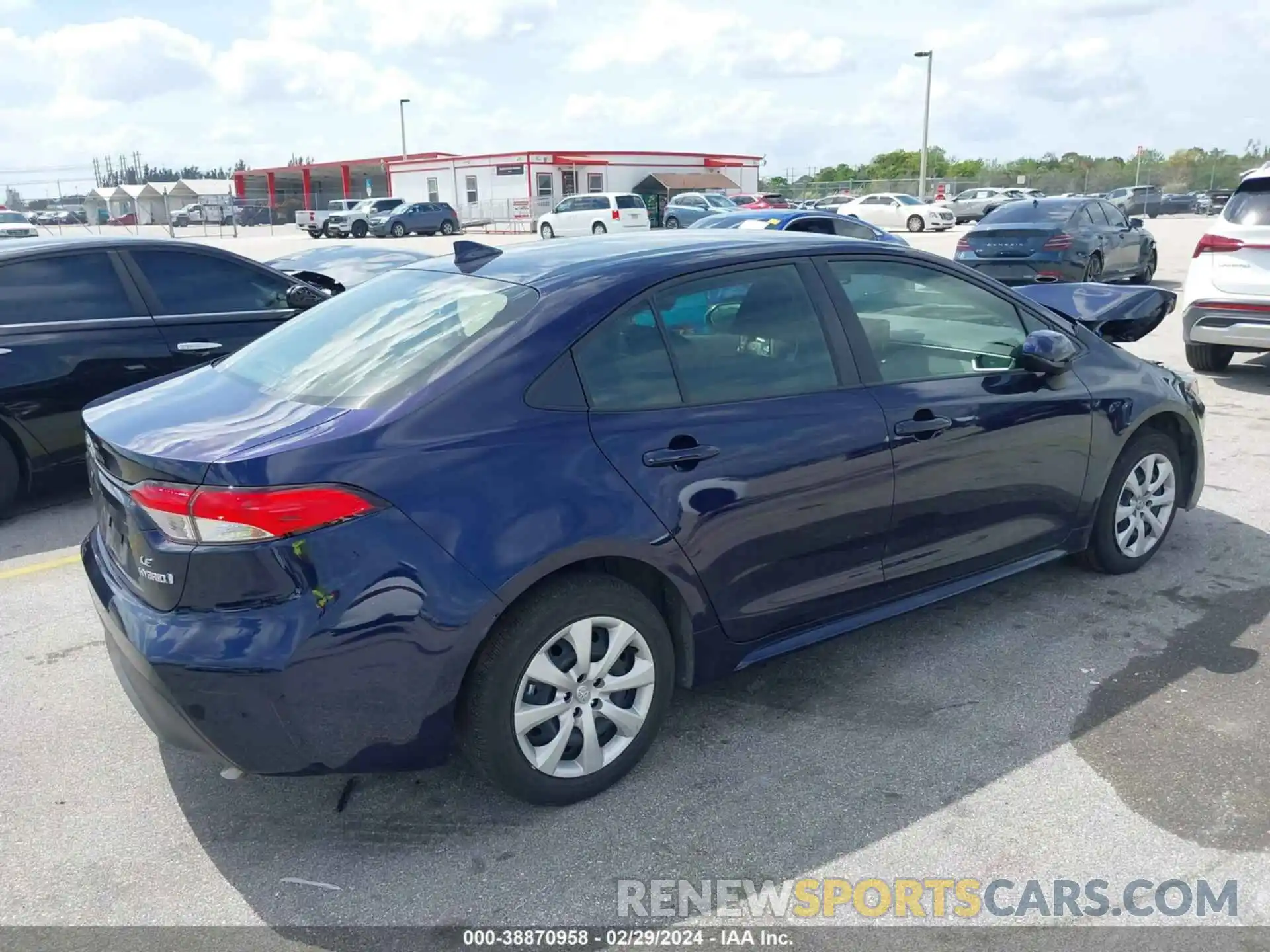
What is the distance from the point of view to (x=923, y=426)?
12.2 ft

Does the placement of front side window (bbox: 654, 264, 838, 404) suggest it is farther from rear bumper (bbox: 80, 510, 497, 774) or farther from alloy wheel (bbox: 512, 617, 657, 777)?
rear bumper (bbox: 80, 510, 497, 774)

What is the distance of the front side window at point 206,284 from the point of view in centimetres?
642

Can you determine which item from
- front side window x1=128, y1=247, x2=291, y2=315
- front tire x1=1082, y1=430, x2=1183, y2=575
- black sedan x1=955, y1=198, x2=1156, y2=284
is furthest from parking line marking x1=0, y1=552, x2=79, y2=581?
black sedan x1=955, y1=198, x2=1156, y2=284

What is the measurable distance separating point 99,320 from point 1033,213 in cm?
1241

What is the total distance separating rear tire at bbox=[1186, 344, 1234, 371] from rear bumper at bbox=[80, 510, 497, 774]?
8.72 meters

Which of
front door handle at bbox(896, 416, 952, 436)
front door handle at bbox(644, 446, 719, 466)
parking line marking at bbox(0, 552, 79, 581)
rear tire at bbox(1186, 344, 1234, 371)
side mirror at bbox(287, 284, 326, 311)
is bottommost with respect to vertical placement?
parking line marking at bbox(0, 552, 79, 581)

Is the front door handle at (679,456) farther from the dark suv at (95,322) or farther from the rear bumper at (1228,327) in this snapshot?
the rear bumper at (1228,327)

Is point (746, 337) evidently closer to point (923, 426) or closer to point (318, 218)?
point (923, 426)

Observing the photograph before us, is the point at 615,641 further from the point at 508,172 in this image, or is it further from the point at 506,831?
the point at 508,172

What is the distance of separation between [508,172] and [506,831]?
54.6 metres

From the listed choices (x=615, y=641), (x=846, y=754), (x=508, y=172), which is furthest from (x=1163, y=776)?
(x=508, y=172)

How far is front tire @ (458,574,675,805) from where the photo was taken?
2.85 metres

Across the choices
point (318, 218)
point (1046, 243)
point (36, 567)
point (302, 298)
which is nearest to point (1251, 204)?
point (1046, 243)

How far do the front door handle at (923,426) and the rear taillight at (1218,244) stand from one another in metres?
5.98
